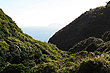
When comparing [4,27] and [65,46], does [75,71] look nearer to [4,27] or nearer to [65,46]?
[4,27]

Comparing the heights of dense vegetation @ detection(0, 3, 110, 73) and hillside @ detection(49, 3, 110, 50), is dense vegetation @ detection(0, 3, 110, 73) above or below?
below

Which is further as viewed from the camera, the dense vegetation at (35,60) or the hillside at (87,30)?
the hillside at (87,30)

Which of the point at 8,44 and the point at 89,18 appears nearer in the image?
the point at 8,44

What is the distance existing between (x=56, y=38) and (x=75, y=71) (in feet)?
157

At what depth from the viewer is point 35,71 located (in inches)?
516

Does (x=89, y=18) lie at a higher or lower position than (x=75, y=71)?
higher

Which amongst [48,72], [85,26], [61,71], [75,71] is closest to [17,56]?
[48,72]

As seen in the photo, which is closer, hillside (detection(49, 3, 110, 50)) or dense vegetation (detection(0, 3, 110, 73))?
dense vegetation (detection(0, 3, 110, 73))

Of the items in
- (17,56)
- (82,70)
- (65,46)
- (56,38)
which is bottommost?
(82,70)

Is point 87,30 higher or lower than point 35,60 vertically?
higher

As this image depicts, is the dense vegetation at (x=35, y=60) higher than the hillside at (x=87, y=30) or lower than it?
lower

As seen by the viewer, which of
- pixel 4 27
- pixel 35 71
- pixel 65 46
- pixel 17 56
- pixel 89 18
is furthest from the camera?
pixel 89 18

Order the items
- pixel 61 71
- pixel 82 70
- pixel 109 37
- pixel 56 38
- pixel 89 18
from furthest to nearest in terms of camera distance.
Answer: pixel 56 38 < pixel 89 18 < pixel 109 37 < pixel 61 71 < pixel 82 70

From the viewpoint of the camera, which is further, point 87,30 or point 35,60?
point 87,30
